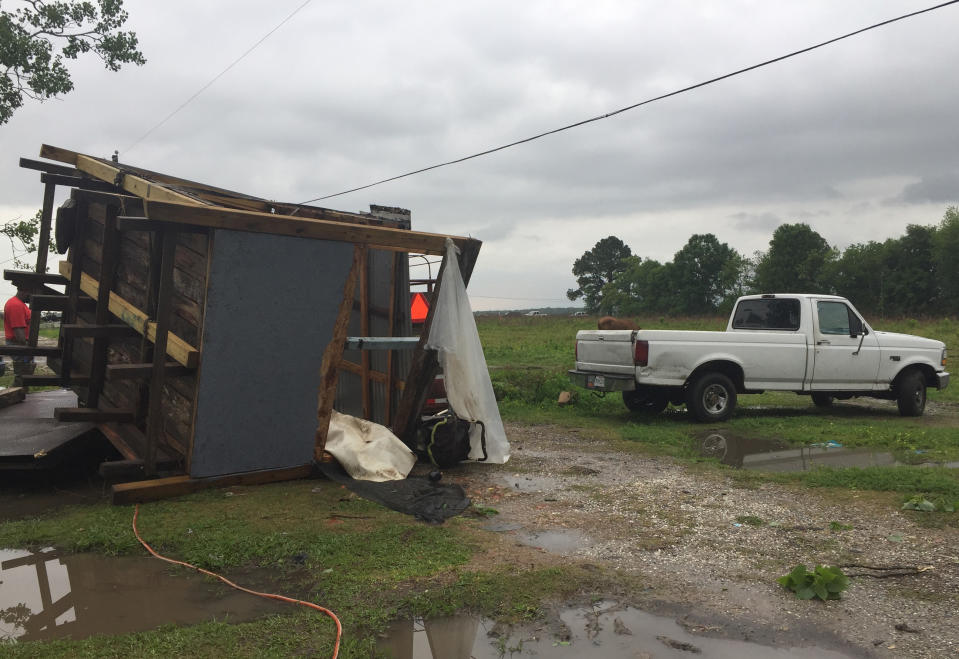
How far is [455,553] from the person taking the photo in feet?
15.3

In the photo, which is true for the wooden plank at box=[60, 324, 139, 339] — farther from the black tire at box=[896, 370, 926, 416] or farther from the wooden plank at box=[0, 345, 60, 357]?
the black tire at box=[896, 370, 926, 416]

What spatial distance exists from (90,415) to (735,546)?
545cm

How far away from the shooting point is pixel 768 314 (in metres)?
11.5

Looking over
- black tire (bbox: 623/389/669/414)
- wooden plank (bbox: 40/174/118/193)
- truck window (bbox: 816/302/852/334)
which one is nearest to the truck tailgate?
black tire (bbox: 623/389/669/414)

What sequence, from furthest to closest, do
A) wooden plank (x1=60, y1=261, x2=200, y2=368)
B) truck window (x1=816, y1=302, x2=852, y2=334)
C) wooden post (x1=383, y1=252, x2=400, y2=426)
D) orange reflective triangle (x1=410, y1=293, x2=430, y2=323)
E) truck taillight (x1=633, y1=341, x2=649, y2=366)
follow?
truck window (x1=816, y1=302, x2=852, y2=334) < truck taillight (x1=633, y1=341, x2=649, y2=366) < orange reflective triangle (x1=410, y1=293, x2=430, y2=323) < wooden post (x1=383, y1=252, x2=400, y2=426) < wooden plank (x1=60, y1=261, x2=200, y2=368)

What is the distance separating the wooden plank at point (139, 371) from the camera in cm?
584

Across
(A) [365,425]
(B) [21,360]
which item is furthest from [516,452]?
(B) [21,360]

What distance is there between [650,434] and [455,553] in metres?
5.50

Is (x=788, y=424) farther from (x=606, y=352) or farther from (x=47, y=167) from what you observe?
(x=47, y=167)

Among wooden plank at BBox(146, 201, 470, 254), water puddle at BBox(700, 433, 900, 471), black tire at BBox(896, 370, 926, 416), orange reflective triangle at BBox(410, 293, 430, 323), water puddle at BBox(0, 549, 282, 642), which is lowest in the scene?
water puddle at BBox(0, 549, 282, 642)

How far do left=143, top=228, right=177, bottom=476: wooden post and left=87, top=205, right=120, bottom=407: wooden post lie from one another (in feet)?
3.84

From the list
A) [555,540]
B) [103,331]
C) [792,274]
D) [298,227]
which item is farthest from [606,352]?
[792,274]

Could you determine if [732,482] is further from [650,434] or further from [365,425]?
[365,425]

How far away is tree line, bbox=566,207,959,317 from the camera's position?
66.9 metres
